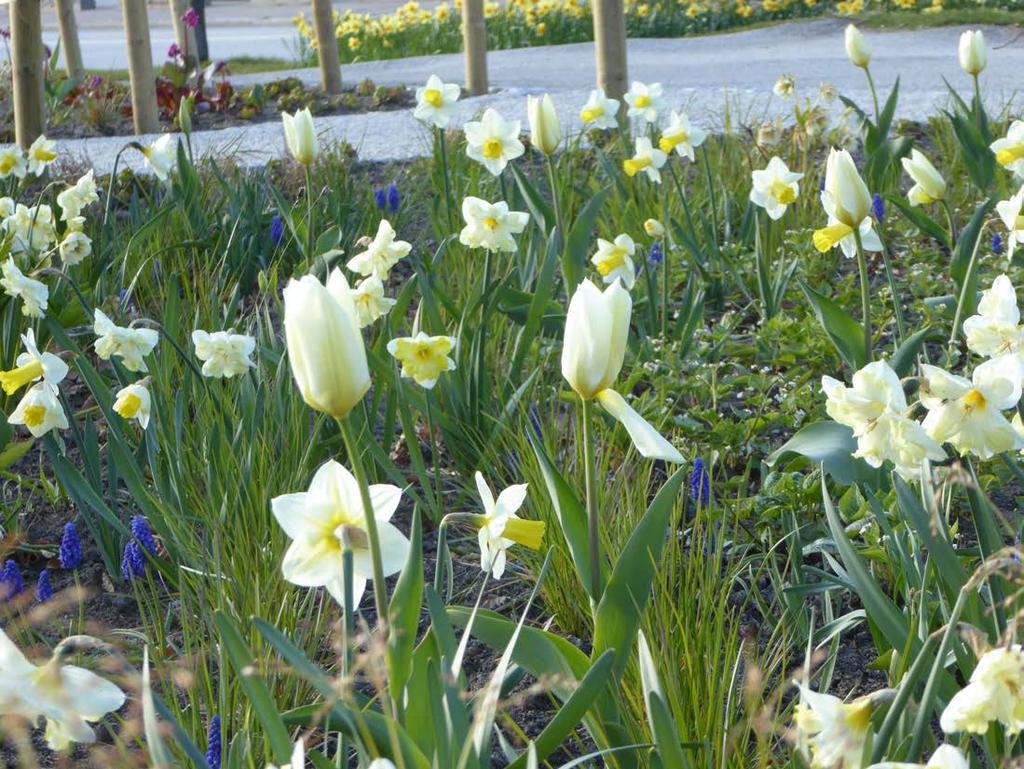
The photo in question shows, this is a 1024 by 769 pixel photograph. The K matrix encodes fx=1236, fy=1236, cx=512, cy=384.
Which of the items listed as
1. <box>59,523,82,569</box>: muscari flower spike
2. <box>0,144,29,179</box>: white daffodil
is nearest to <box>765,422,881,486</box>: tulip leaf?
<box>59,523,82,569</box>: muscari flower spike

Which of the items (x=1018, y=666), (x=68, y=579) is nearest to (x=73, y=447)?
(x=68, y=579)

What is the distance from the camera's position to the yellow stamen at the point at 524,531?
4.66 ft

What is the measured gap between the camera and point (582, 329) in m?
1.38

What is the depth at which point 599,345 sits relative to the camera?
1.38 meters

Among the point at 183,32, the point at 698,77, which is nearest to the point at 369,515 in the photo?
the point at 183,32

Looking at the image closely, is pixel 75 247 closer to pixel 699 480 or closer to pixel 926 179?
pixel 699 480

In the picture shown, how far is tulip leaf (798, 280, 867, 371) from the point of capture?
2553 millimetres

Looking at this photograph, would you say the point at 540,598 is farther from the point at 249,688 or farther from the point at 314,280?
the point at 314,280

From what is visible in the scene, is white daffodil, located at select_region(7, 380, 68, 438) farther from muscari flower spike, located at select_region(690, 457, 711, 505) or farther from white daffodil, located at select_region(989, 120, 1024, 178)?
white daffodil, located at select_region(989, 120, 1024, 178)

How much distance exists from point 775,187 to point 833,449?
111 centimetres

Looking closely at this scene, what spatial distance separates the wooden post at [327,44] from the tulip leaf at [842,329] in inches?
211

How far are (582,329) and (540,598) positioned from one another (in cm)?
100

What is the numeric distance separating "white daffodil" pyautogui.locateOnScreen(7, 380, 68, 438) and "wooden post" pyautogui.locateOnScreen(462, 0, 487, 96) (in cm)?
518

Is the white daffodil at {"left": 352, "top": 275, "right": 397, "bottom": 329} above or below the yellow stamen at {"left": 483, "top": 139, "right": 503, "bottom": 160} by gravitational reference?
below
